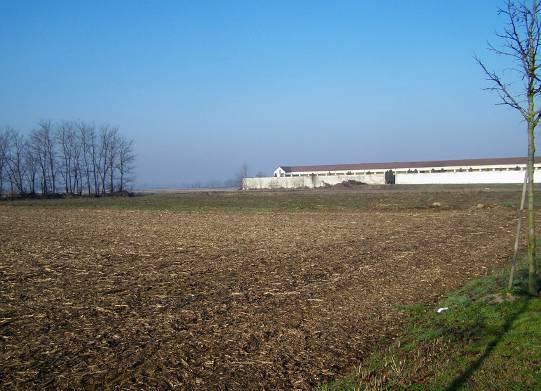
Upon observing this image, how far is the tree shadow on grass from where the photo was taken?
5155 millimetres

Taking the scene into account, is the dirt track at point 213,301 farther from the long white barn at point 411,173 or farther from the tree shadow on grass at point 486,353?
the long white barn at point 411,173

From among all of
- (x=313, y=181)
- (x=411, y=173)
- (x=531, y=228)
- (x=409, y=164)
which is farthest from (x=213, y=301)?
(x=409, y=164)

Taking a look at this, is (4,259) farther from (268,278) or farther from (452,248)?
(452,248)

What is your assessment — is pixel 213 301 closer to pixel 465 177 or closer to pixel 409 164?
pixel 465 177

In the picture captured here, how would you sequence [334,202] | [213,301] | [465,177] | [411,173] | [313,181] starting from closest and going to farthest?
[213,301]
[334,202]
[465,177]
[411,173]
[313,181]

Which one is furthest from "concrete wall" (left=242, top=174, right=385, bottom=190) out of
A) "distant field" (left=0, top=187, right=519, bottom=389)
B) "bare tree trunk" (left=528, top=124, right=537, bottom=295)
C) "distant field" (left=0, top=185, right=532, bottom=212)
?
"bare tree trunk" (left=528, top=124, right=537, bottom=295)

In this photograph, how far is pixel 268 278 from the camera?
11.8 m

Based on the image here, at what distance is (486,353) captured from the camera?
5.91 metres

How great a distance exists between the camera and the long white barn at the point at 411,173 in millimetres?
85562

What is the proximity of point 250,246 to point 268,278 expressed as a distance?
5592 millimetres

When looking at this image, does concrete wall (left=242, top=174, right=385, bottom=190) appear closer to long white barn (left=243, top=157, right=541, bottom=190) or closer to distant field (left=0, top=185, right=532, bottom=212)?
long white barn (left=243, top=157, right=541, bottom=190)

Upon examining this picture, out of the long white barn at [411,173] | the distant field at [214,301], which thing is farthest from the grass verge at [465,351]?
the long white barn at [411,173]

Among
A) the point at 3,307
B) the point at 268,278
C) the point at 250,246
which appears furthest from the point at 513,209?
the point at 3,307

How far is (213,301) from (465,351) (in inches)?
201
